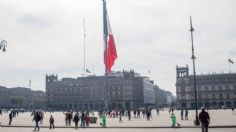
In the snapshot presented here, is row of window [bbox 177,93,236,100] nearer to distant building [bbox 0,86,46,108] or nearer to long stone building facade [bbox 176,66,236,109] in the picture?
long stone building facade [bbox 176,66,236,109]

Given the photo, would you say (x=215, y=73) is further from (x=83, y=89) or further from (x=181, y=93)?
(x=83, y=89)

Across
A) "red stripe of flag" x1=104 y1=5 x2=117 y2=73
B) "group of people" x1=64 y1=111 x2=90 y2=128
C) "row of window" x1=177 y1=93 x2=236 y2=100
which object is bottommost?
"group of people" x1=64 y1=111 x2=90 y2=128

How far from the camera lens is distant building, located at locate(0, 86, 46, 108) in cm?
15496

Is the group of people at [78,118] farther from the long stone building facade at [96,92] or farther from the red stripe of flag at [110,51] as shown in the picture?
the long stone building facade at [96,92]

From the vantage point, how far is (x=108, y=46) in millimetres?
28812

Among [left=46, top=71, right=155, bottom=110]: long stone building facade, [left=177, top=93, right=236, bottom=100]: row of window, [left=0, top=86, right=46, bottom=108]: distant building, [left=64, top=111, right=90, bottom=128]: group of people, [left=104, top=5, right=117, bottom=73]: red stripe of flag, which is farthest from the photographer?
[left=0, top=86, right=46, bottom=108]: distant building

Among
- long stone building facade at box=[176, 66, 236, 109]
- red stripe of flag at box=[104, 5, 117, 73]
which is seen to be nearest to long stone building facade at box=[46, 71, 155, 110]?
long stone building facade at box=[176, 66, 236, 109]

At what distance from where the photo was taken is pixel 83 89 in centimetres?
13162

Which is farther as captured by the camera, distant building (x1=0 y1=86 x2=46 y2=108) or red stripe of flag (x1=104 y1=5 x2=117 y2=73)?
distant building (x1=0 y1=86 x2=46 y2=108)

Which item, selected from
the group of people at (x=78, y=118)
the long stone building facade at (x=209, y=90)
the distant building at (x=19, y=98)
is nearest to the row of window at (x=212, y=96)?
the long stone building facade at (x=209, y=90)

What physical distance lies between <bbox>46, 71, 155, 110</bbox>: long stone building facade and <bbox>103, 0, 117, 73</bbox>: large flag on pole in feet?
309

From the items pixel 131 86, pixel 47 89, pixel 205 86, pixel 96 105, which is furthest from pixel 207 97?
pixel 47 89

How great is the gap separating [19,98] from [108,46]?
13399cm

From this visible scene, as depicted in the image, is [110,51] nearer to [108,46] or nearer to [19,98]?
[108,46]
